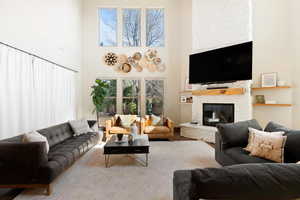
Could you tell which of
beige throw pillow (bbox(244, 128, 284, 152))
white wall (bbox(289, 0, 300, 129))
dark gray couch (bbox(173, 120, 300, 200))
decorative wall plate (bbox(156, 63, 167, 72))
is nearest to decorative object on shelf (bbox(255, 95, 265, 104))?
white wall (bbox(289, 0, 300, 129))

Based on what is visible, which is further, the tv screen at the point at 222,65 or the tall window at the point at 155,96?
the tall window at the point at 155,96

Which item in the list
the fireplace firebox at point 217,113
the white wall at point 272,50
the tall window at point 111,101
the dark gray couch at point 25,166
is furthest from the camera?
the tall window at point 111,101

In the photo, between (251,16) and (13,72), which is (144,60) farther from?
(13,72)

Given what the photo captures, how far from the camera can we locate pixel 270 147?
232cm

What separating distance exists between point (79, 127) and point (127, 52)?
3.61m

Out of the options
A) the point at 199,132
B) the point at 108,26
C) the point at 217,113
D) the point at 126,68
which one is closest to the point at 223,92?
the point at 217,113

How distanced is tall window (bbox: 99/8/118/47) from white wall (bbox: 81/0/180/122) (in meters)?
0.19

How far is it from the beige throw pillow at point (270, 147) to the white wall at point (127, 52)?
427 cm

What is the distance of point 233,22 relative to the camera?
15.9ft

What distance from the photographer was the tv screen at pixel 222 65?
4.38 meters

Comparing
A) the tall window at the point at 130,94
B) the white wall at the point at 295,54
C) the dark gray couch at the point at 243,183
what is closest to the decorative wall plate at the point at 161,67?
the tall window at the point at 130,94

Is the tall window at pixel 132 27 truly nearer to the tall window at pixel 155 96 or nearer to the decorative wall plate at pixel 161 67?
the decorative wall plate at pixel 161 67

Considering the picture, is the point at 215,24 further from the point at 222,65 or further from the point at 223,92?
the point at 223,92

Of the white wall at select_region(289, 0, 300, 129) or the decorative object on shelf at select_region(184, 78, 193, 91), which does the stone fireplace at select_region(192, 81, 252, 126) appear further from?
the white wall at select_region(289, 0, 300, 129)
